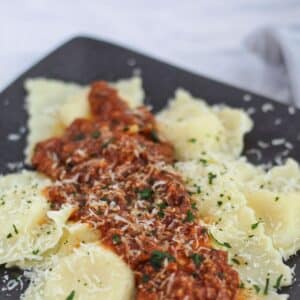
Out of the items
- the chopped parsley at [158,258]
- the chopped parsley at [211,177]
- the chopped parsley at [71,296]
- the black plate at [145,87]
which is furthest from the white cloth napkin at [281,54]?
the chopped parsley at [71,296]

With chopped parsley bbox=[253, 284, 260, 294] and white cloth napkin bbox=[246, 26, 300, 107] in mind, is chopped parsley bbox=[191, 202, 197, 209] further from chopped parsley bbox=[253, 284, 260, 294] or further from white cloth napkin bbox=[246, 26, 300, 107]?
white cloth napkin bbox=[246, 26, 300, 107]

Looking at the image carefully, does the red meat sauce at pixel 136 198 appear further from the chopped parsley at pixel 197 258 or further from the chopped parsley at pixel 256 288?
the chopped parsley at pixel 256 288

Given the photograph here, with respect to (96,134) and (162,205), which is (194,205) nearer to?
(162,205)

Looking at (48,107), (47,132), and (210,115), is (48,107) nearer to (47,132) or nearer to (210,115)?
(47,132)

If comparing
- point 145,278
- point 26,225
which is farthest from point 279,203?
point 26,225

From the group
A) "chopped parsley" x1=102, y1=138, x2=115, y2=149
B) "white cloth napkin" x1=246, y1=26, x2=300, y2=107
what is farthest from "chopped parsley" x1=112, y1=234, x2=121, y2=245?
"white cloth napkin" x1=246, y1=26, x2=300, y2=107

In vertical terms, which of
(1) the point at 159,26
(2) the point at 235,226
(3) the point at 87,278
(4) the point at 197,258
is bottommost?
(1) the point at 159,26
